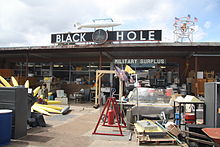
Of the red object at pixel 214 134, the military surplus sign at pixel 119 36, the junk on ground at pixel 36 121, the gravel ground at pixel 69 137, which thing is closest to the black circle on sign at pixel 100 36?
the military surplus sign at pixel 119 36

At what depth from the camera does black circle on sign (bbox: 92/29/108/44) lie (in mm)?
13420

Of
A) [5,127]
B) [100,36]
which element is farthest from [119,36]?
[5,127]

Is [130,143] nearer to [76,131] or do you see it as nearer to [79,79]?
[76,131]

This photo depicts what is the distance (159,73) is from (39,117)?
1047 centimetres

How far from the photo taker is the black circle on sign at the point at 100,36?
13.4 meters

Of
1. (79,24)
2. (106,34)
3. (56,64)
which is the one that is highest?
(79,24)

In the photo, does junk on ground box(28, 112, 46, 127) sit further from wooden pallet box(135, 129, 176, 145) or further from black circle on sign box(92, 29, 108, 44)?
black circle on sign box(92, 29, 108, 44)

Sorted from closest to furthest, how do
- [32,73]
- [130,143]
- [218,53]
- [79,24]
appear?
1. [130,143]
2. [218,53]
3. [79,24]
4. [32,73]

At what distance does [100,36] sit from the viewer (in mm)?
13609

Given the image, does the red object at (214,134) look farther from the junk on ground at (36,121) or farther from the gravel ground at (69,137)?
the junk on ground at (36,121)

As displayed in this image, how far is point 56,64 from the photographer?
1831 centimetres

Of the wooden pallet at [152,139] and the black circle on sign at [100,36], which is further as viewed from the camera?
the black circle on sign at [100,36]

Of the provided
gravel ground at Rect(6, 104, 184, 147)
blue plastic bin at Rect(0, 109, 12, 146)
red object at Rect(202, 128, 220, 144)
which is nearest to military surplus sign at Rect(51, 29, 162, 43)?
gravel ground at Rect(6, 104, 184, 147)

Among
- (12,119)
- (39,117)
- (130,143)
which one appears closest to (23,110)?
(12,119)
